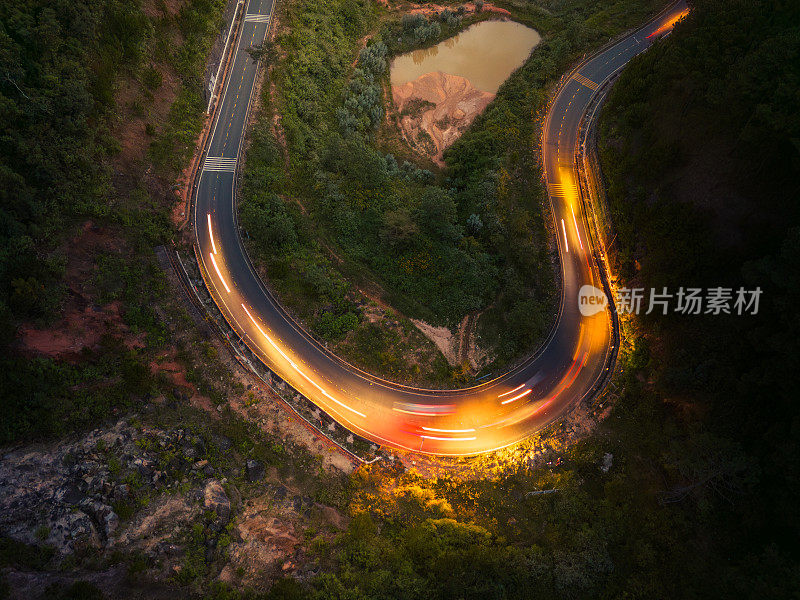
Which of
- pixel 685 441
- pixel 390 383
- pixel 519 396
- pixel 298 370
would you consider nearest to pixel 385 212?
pixel 390 383

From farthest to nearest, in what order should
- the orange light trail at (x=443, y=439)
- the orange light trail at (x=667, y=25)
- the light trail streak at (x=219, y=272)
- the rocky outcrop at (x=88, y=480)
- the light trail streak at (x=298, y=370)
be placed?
the orange light trail at (x=667, y=25) → the light trail streak at (x=219, y=272) → the light trail streak at (x=298, y=370) → the orange light trail at (x=443, y=439) → the rocky outcrop at (x=88, y=480)

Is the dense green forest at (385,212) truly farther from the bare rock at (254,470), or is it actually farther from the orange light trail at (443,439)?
the bare rock at (254,470)

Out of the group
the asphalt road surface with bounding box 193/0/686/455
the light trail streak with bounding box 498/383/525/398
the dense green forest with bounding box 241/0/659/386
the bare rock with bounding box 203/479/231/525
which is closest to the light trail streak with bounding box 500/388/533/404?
the asphalt road surface with bounding box 193/0/686/455

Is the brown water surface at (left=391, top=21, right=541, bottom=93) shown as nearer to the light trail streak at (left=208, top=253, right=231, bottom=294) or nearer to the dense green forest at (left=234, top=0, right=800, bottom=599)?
the dense green forest at (left=234, top=0, right=800, bottom=599)

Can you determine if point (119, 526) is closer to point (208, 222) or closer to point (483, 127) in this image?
point (208, 222)

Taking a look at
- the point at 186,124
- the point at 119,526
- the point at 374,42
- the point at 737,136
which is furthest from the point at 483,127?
the point at 119,526

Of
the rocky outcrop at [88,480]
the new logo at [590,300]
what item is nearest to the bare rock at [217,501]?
the rocky outcrop at [88,480]
